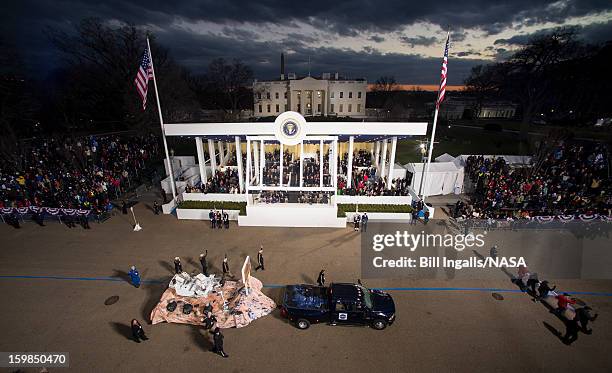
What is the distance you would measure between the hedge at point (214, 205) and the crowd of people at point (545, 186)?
14.5 meters

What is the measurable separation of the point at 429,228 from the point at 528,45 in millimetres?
32838

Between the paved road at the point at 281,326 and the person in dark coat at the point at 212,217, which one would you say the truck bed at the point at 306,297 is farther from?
the person in dark coat at the point at 212,217

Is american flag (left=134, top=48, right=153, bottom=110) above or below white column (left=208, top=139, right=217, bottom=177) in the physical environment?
above

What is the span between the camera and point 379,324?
8.85 m

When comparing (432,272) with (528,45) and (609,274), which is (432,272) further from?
(528,45)

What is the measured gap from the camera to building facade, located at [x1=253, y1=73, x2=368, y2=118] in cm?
5951

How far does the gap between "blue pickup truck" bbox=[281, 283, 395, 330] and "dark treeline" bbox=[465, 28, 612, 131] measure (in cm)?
3900

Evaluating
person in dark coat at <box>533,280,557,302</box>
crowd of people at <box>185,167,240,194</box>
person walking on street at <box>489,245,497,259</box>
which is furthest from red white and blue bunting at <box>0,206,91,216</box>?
person in dark coat at <box>533,280,557,302</box>

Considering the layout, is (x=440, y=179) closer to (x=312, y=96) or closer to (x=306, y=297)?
(x=306, y=297)

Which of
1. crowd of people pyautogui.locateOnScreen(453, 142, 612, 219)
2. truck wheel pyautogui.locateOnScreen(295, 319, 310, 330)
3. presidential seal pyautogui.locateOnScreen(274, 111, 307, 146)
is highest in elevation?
presidential seal pyautogui.locateOnScreen(274, 111, 307, 146)

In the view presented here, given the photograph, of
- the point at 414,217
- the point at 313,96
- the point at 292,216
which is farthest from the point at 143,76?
the point at 313,96

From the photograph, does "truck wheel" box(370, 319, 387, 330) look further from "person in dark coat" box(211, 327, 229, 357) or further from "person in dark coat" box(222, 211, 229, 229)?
"person in dark coat" box(222, 211, 229, 229)

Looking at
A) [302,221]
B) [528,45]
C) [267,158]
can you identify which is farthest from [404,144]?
[302,221]

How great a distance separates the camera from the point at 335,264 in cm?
1264
